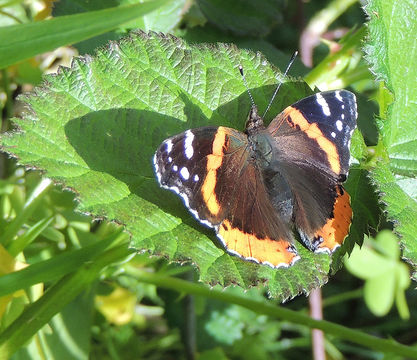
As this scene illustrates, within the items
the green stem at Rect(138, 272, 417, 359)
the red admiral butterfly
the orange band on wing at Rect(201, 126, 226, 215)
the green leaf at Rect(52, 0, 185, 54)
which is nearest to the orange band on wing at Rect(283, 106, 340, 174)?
the red admiral butterfly

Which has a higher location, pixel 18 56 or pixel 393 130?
pixel 18 56

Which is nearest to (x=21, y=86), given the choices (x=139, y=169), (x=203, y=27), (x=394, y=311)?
(x=203, y=27)

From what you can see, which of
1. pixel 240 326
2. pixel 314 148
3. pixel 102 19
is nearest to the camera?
pixel 102 19

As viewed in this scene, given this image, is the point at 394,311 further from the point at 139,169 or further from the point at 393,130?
the point at 139,169

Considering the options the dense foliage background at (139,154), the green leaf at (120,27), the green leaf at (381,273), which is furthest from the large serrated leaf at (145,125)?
the green leaf at (381,273)

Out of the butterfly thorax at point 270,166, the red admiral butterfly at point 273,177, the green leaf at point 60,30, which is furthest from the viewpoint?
the butterfly thorax at point 270,166

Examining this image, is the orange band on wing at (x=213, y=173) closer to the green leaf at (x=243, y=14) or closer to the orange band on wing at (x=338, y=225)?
the orange band on wing at (x=338, y=225)

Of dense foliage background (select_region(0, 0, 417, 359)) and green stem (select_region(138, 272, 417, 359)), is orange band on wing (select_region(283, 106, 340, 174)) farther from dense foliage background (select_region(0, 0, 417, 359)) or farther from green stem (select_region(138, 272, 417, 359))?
green stem (select_region(138, 272, 417, 359))
